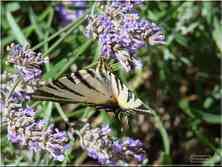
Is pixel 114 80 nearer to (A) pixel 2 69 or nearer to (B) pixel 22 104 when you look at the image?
(B) pixel 22 104

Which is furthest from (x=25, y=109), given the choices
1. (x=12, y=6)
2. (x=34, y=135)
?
(x=12, y=6)

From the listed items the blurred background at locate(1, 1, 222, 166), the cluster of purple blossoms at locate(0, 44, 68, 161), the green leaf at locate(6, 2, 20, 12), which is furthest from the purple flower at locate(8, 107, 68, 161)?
the green leaf at locate(6, 2, 20, 12)

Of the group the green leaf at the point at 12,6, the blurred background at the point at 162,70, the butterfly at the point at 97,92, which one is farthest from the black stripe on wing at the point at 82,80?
the green leaf at the point at 12,6

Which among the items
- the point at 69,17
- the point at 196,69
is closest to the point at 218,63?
the point at 196,69

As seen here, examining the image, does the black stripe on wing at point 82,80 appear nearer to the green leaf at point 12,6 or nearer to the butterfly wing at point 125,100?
the butterfly wing at point 125,100

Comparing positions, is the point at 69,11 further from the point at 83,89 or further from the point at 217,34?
the point at 83,89

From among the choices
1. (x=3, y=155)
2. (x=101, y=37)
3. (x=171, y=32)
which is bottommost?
(x=3, y=155)
